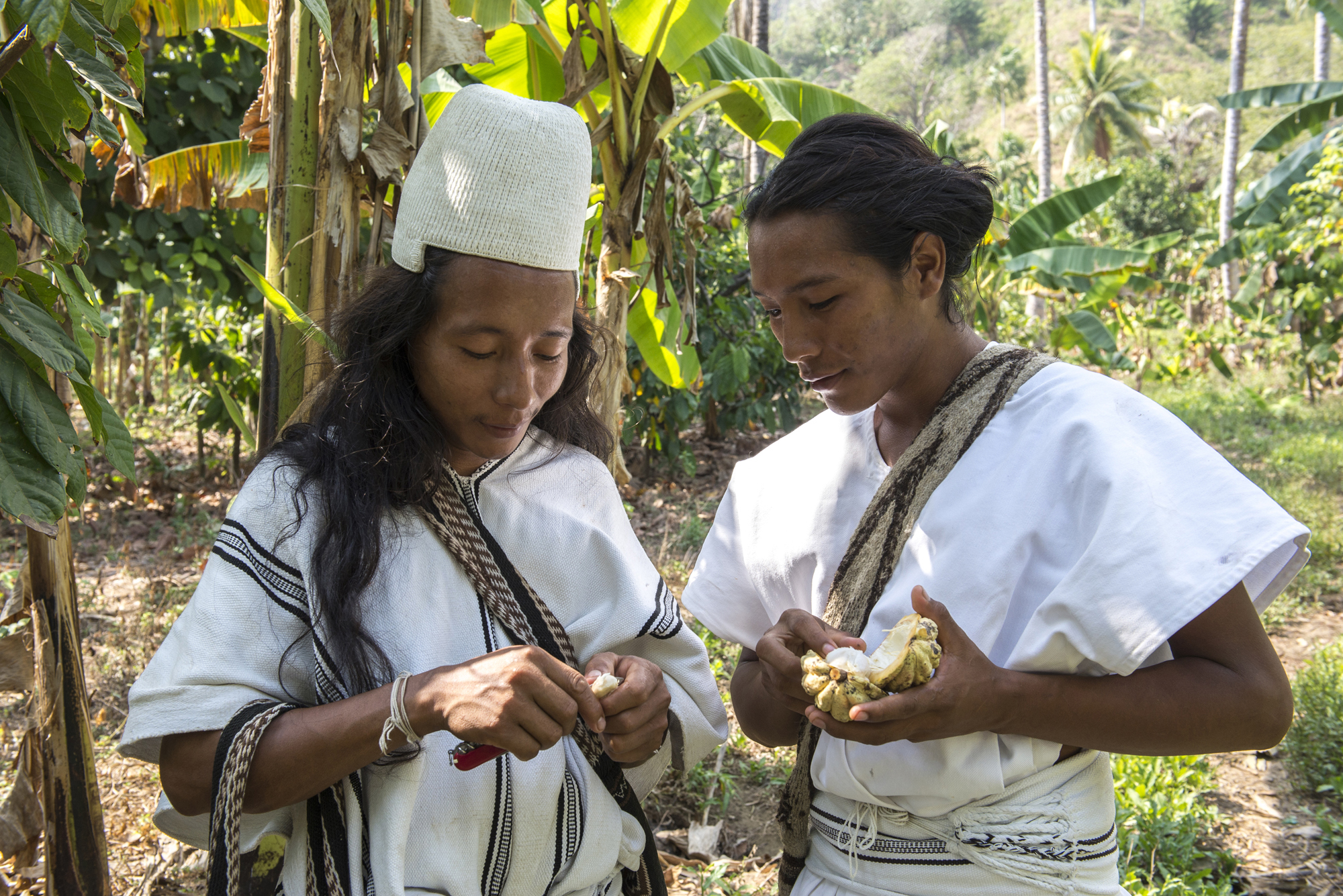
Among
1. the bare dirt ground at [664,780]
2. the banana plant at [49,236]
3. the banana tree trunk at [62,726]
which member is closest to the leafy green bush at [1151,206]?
the bare dirt ground at [664,780]

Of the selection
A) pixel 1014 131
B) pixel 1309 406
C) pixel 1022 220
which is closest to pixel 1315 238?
pixel 1309 406

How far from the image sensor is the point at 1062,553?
4.71ft

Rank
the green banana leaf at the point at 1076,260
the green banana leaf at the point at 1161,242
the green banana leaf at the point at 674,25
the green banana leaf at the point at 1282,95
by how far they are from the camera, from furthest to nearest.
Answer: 1. the green banana leaf at the point at 1161,242
2. the green banana leaf at the point at 1282,95
3. the green banana leaf at the point at 1076,260
4. the green banana leaf at the point at 674,25

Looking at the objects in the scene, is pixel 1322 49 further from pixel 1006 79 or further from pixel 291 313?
pixel 1006 79

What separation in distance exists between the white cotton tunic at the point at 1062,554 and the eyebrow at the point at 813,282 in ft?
1.17

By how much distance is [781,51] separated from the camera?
60125 mm

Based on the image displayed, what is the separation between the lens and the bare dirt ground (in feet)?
8.81

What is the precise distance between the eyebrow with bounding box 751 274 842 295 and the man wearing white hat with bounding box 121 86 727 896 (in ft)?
1.23

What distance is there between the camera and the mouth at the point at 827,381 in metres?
1.62

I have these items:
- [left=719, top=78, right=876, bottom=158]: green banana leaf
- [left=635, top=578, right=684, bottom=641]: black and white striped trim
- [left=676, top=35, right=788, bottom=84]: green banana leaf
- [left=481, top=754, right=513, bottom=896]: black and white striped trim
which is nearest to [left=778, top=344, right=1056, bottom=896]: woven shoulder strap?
[left=635, top=578, right=684, bottom=641]: black and white striped trim

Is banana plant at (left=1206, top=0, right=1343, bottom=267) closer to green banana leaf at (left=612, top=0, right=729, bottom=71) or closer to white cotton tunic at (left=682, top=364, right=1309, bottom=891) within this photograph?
green banana leaf at (left=612, top=0, right=729, bottom=71)

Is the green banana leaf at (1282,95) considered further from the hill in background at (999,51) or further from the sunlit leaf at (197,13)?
the hill in background at (999,51)

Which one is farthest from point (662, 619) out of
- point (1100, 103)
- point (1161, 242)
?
point (1100, 103)

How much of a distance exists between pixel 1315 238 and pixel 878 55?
177 feet
